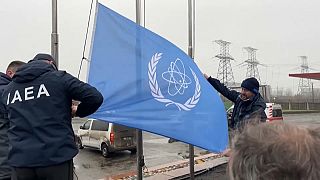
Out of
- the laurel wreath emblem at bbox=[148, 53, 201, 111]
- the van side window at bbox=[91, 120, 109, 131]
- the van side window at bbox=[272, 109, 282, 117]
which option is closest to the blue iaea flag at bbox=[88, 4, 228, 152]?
the laurel wreath emblem at bbox=[148, 53, 201, 111]

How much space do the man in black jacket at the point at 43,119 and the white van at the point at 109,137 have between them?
10766mm

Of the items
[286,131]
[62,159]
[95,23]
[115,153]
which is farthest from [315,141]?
[115,153]

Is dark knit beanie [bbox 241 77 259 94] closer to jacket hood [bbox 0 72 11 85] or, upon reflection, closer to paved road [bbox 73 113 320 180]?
jacket hood [bbox 0 72 11 85]

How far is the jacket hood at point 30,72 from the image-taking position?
10.2 ft

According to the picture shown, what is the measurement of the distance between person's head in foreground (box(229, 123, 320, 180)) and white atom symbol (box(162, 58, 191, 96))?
128 inches

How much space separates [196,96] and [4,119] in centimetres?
215

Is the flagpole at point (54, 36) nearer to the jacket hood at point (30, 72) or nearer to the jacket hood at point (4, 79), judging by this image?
the jacket hood at point (4, 79)

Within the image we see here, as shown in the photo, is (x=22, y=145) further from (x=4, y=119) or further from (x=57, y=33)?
(x=57, y=33)

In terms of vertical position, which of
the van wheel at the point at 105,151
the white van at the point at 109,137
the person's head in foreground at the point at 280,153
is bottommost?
the van wheel at the point at 105,151

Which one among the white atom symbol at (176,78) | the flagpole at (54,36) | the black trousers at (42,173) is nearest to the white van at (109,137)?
the white atom symbol at (176,78)

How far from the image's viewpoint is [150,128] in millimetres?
4262

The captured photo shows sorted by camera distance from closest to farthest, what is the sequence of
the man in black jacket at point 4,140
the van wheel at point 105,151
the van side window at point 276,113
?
1. the man in black jacket at point 4,140
2. the van wheel at point 105,151
3. the van side window at point 276,113

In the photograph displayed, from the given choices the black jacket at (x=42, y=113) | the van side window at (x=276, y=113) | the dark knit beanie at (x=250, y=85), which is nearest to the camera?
the black jacket at (x=42, y=113)

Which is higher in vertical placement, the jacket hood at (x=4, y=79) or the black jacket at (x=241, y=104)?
the jacket hood at (x=4, y=79)
